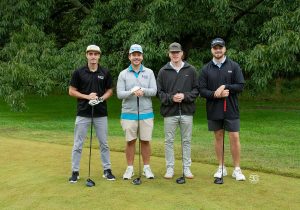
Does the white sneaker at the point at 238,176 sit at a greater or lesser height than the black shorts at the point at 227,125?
lesser

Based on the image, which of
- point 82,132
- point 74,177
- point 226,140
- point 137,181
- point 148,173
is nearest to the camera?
point 137,181

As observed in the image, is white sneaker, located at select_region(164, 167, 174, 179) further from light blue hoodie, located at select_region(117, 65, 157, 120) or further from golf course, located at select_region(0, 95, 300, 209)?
light blue hoodie, located at select_region(117, 65, 157, 120)

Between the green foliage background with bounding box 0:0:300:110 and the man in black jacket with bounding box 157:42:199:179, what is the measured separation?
721 cm

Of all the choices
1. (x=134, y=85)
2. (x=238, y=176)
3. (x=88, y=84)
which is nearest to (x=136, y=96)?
(x=134, y=85)

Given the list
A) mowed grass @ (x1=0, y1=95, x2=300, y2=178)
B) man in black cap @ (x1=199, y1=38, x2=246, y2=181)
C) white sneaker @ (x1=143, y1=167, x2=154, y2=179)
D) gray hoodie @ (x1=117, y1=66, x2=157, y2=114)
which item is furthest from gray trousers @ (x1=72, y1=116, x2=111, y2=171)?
mowed grass @ (x1=0, y1=95, x2=300, y2=178)

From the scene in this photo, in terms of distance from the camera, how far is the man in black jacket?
6.93m

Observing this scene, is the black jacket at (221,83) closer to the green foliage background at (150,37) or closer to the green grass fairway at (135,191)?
the green grass fairway at (135,191)

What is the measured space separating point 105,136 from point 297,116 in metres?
11.2

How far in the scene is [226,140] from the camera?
11.0 m

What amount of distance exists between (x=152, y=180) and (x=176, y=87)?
124 cm

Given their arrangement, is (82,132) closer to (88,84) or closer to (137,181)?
(88,84)

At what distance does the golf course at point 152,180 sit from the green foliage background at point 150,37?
270 centimetres

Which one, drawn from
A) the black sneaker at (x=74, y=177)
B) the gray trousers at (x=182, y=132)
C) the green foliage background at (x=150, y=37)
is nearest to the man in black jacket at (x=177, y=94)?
the gray trousers at (x=182, y=132)

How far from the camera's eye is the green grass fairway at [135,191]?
567cm
